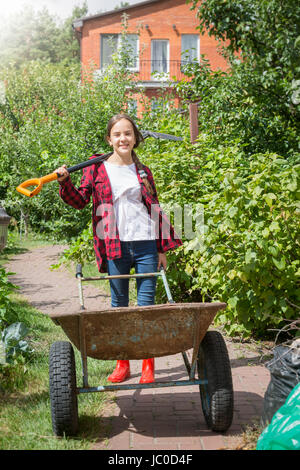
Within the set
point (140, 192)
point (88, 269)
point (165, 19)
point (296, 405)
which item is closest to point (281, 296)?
point (140, 192)

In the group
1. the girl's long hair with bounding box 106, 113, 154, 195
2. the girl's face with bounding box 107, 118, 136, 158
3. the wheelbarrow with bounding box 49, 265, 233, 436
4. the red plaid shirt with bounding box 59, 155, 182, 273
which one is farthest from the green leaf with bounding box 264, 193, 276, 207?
the wheelbarrow with bounding box 49, 265, 233, 436

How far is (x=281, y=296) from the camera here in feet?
14.7

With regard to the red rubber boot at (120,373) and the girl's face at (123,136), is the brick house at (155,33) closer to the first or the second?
the girl's face at (123,136)

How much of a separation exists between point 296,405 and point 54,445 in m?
1.28

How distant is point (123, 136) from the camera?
3.70 meters

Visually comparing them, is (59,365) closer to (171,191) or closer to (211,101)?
(171,191)

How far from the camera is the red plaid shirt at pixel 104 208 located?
366 cm

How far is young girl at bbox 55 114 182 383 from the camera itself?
368 cm

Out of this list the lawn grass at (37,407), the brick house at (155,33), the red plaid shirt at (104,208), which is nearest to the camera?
the lawn grass at (37,407)

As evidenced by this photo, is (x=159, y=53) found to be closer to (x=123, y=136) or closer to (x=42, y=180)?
(x=123, y=136)

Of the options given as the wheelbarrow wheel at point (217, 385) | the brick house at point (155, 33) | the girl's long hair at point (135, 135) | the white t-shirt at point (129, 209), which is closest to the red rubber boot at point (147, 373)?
the wheelbarrow wheel at point (217, 385)

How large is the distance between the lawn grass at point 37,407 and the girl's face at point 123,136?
5.48 feet

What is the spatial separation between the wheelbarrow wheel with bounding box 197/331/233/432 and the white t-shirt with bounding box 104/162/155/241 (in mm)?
908

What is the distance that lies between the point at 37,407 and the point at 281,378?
1610 millimetres
